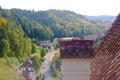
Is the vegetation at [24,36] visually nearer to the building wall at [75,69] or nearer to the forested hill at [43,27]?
the forested hill at [43,27]

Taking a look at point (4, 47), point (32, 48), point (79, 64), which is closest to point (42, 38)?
point (32, 48)

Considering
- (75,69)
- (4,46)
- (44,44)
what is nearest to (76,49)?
(75,69)

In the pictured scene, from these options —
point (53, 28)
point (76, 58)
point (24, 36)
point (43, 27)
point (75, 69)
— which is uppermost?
point (76, 58)

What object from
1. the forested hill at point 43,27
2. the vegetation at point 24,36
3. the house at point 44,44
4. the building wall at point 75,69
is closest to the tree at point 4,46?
the vegetation at point 24,36

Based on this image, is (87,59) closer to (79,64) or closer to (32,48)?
(79,64)

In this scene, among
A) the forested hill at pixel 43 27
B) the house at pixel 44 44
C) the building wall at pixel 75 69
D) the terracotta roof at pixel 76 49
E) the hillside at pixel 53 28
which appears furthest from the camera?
the hillside at pixel 53 28

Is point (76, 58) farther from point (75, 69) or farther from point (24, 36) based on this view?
point (24, 36)
